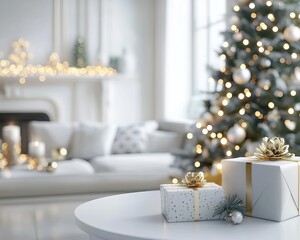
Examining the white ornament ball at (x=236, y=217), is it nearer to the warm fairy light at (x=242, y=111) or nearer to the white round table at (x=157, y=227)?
the white round table at (x=157, y=227)

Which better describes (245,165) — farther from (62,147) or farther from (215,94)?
(62,147)

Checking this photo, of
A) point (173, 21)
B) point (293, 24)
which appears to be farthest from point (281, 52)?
point (173, 21)

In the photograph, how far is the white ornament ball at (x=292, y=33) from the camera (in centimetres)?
374

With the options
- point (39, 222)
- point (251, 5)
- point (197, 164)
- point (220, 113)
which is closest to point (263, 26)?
point (251, 5)

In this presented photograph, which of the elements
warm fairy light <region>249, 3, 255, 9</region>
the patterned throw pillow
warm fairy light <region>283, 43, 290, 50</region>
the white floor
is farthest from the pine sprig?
the patterned throw pillow

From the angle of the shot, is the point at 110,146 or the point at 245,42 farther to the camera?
the point at 110,146

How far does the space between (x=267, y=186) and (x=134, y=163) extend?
11.5 ft

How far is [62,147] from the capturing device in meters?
5.80

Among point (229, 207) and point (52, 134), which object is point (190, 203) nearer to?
point (229, 207)

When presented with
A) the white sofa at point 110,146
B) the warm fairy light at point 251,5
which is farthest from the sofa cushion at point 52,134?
the warm fairy light at point 251,5

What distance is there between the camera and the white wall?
7.21 metres

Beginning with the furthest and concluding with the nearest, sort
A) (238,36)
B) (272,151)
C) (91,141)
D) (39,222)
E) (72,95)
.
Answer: (72,95) < (91,141) < (238,36) < (39,222) < (272,151)

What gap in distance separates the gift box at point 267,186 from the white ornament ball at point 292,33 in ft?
7.03

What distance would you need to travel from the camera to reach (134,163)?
514 centimetres
